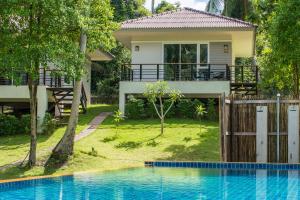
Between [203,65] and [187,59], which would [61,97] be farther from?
[203,65]

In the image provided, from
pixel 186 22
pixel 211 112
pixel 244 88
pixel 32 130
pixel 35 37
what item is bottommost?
pixel 32 130

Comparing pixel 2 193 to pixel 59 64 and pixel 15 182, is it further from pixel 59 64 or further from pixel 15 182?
pixel 59 64

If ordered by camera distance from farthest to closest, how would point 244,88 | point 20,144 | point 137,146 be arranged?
point 244,88 → point 20,144 → point 137,146

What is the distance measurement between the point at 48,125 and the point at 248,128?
9.36 m

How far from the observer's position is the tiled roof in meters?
23.9

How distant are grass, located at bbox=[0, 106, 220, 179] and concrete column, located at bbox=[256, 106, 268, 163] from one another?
1.76 metres

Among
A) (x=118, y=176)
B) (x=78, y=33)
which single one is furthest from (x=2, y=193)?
(x=78, y=33)

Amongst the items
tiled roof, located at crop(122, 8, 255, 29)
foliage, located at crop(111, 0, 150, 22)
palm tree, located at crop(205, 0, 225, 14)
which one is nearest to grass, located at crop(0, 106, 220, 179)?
tiled roof, located at crop(122, 8, 255, 29)

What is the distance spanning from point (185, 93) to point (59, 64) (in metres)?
10.7

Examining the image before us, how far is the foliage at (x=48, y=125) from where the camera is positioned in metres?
20.4

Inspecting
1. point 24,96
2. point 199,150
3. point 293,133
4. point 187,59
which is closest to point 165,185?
point 293,133

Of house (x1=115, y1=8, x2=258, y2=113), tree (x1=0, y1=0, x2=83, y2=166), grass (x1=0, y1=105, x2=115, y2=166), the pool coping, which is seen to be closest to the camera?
tree (x1=0, y1=0, x2=83, y2=166)

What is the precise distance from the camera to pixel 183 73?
81.0 feet

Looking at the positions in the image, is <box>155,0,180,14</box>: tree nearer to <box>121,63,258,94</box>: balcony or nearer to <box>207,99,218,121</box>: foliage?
<box>121,63,258,94</box>: balcony
